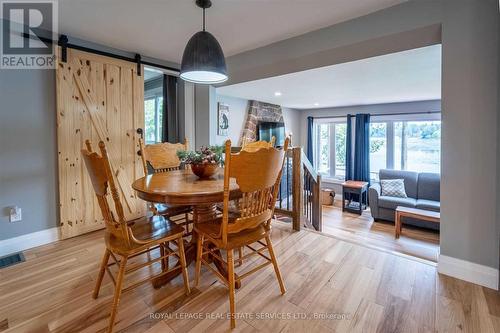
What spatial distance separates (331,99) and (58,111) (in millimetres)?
5300

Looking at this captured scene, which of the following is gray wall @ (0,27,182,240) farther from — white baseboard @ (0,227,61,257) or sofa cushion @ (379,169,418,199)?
sofa cushion @ (379,169,418,199)

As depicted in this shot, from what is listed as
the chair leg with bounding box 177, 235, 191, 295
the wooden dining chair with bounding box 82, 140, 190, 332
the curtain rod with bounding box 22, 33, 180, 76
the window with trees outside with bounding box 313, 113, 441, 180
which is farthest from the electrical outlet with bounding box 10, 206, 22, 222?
the window with trees outside with bounding box 313, 113, 441, 180

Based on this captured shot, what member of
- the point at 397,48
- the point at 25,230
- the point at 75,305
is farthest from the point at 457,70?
the point at 25,230

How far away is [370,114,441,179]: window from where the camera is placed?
5852mm

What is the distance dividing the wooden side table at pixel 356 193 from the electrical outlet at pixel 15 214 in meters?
5.95

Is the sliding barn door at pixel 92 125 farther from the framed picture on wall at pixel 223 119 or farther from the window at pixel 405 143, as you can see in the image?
the window at pixel 405 143

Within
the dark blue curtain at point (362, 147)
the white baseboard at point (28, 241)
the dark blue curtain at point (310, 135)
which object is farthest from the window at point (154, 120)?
the dark blue curtain at point (362, 147)

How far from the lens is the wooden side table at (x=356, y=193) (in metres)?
5.94

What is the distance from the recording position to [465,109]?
1.79 meters

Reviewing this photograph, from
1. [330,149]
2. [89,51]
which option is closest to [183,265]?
[89,51]

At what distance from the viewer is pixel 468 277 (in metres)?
1.81

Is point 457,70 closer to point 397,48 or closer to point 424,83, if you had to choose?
point 397,48

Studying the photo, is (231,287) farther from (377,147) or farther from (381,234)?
(377,147)

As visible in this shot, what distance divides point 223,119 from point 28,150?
3.38m
